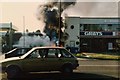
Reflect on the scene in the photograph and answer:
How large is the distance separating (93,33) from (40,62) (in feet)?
155

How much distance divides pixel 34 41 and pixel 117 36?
16.5 m

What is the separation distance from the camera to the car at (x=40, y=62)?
1447cm

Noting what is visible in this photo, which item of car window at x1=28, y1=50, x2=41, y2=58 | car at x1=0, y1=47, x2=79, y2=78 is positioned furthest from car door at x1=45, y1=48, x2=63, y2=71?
car window at x1=28, y1=50, x2=41, y2=58

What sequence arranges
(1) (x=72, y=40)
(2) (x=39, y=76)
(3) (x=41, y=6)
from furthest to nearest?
(1) (x=72, y=40) → (3) (x=41, y=6) → (2) (x=39, y=76)

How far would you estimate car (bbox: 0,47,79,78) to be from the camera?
570 inches

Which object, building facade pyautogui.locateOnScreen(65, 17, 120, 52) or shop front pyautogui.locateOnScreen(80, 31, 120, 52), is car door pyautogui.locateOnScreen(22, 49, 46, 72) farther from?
shop front pyautogui.locateOnScreen(80, 31, 120, 52)

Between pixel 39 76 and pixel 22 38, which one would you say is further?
pixel 22 38

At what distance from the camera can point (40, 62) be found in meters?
14.7

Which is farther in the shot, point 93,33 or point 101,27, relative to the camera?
point 101,27

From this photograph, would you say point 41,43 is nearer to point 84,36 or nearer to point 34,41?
point 34,41

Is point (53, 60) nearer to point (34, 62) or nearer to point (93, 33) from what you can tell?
point (34, 62)

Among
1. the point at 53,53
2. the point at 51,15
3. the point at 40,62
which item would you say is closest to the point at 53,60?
the point at 53,53

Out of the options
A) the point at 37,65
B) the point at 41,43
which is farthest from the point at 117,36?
the point at 37,65

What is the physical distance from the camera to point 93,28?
6259 centimetres
